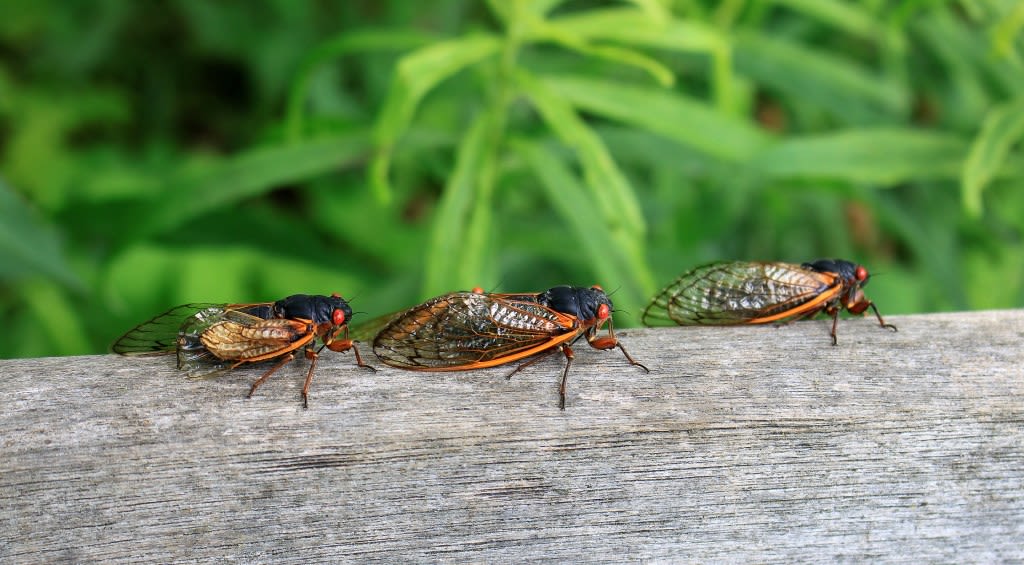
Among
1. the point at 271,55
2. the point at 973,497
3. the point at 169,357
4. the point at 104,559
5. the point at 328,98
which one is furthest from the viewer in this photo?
the point at 271,55

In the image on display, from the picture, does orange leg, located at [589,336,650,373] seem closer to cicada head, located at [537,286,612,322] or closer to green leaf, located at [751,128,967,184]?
cicada head, located at [537,286,612,322]

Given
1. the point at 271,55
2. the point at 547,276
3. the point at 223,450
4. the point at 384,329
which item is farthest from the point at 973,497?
the point at 271,55

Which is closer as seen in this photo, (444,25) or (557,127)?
(557,127)

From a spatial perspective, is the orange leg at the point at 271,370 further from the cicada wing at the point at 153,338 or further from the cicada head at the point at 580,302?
the cicada head at the point at 580,302

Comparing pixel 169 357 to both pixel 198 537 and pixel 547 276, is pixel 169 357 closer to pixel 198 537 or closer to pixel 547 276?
pixel 198 537

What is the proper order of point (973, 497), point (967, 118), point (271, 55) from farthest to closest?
point (271, 55) < point (967, 118) < point (973, 497)
